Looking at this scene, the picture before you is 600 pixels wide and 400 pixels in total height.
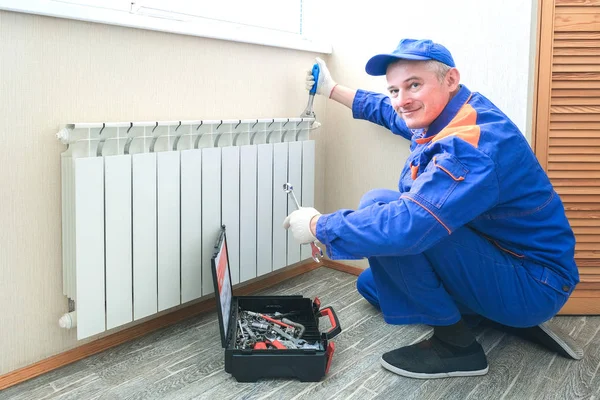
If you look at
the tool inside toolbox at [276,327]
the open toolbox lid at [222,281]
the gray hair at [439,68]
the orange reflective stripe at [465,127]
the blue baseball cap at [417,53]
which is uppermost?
the blue baseball cap at [417,53]

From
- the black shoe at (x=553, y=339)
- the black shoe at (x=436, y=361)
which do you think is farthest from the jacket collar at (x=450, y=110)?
the black shoe at (x=553, y=339)

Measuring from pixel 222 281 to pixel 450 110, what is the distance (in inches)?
30.0

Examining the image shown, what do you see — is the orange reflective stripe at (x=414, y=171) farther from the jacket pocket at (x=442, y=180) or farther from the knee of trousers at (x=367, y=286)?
the knee of trousers at (x=367, y=286)

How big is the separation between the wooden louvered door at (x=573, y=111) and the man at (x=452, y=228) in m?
0.43

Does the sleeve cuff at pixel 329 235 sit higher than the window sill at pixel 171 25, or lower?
lower

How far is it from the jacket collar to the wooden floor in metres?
0.65

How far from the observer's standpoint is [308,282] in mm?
2150

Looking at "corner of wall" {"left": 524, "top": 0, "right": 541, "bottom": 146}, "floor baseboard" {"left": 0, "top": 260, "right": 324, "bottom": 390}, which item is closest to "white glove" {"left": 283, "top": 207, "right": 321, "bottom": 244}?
"floor baseboard" {"left": 0, "top": 260, "right": 324, "bottom": 390}

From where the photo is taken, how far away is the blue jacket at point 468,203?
1.21 m

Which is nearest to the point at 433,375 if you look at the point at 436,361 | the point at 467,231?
the point at 436,361

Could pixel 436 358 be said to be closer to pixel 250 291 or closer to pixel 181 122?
pixel 250 291

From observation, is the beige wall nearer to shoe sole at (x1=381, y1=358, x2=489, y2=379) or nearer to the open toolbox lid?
the open toolbox lid

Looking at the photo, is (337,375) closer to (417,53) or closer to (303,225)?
(303,225)

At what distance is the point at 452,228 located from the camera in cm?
123
